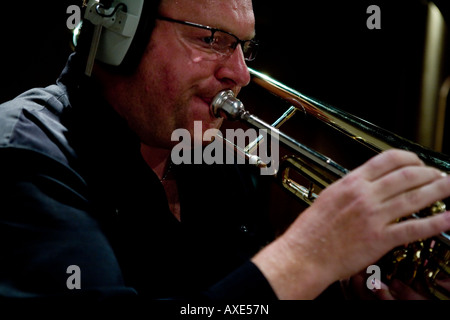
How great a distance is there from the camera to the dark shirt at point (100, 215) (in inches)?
32.7

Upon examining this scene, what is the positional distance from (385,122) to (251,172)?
5.17 feet

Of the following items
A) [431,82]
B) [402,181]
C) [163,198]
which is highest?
[402,181]

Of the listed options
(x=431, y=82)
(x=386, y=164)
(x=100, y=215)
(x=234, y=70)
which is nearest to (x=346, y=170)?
(x=386, y=164)

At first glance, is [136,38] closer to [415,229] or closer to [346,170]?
[346,170]

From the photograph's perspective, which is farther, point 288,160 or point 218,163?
point 218,163

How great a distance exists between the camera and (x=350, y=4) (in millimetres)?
2873

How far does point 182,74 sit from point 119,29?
0.26 meters

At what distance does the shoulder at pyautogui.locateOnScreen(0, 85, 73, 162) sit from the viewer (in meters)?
1.00

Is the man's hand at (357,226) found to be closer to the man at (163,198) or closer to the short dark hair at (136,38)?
the man at (163,198)

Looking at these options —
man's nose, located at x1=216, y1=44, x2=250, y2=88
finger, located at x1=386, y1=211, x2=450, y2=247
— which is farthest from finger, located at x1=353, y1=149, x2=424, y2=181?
man's nose, located at x1=216, y1=44, x2=250, y2=88

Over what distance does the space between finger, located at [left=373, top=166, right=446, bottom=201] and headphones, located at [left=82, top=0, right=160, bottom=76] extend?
923 millimetres

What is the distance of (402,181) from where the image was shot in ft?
2.60
